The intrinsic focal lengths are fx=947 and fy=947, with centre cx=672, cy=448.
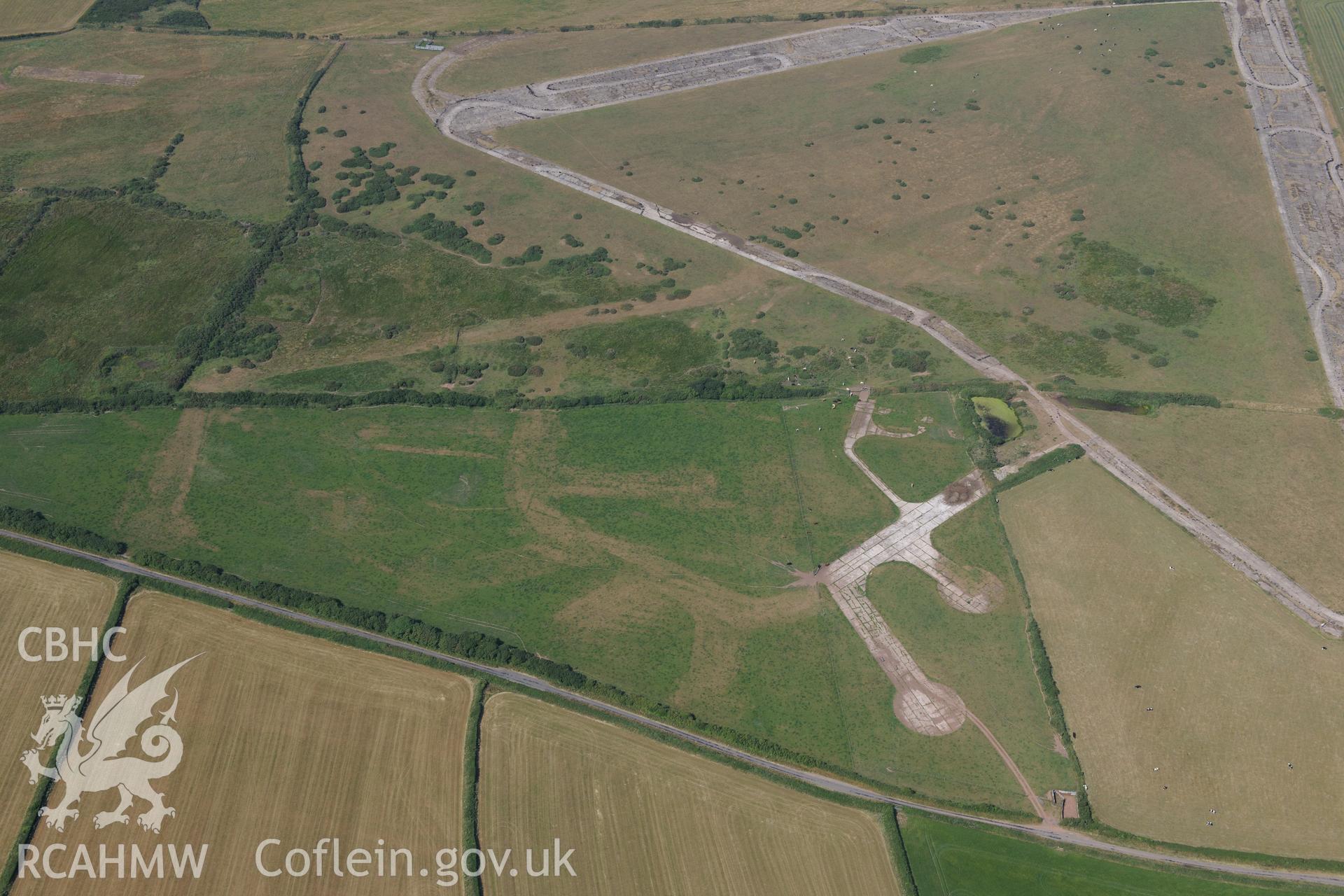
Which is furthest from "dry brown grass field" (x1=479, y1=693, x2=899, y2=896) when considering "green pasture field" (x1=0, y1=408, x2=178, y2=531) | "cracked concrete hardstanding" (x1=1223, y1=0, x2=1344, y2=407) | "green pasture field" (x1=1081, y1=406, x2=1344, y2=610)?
"cracked concrete hardstanding" (x1=1223, y1=0, x2=1344, y2=407)

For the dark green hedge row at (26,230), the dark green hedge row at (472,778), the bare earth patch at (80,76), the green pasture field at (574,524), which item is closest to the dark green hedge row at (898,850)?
the green pasture field at (574,524)

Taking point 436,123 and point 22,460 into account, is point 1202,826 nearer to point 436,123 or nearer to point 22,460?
point 22,460

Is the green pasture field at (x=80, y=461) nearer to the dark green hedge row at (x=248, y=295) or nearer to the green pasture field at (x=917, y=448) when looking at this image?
the dark green hedge row at (x=248, y=295)

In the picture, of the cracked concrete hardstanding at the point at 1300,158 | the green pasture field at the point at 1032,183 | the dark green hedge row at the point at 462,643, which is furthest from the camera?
the cracked concrete hardstanding at the point at 1300,158

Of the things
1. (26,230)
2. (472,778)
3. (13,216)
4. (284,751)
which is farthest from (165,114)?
(472,778)

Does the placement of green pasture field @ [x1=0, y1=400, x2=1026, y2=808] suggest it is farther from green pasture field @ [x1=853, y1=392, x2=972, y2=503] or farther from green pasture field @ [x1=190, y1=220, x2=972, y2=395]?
green pasture field @ [x1=190, y1=220, x2=972, y2=395]

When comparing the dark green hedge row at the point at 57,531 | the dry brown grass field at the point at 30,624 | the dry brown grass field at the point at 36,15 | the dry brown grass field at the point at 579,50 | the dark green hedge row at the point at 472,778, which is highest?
the dry brown grass field at the point at 36,15

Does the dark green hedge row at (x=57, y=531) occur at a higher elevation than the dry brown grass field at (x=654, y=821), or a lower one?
higher

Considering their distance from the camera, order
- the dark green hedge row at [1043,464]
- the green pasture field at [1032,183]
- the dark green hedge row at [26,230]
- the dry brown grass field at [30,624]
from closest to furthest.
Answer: the dry brown grass field at [30,624]
the dark green hedge row at [1043,464]
the green pasture field at [1032,183]
the dark green hedge row at [26,230]
